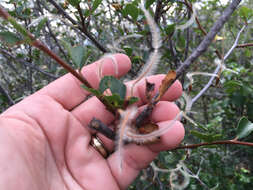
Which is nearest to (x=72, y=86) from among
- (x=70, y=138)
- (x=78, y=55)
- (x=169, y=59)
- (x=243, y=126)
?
(x=70, y=138)

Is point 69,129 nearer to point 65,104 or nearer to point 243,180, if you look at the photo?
point 65,104

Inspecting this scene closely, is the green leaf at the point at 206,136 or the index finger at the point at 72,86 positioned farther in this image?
the index finger at the point at 72,86

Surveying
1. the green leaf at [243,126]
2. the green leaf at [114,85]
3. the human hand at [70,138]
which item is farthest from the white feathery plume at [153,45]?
the green leaf at [243,126]

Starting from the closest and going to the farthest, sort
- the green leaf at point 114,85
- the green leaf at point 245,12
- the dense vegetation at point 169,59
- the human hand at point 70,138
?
the green leaf at point 114,85
the human hand at point 70,138
the green leaf at point 245,12
the dense vegetation at point 169,59

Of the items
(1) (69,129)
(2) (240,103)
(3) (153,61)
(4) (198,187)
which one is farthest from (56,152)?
(2) (240,103)

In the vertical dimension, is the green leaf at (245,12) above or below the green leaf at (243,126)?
above

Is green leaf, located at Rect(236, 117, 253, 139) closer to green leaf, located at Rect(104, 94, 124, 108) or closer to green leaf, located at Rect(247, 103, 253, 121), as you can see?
green leaf, located at Rect(104, 94, 124, 108)

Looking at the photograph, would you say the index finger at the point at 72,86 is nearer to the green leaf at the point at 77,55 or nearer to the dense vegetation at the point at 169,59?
the dense vegetation at the point at 169,59

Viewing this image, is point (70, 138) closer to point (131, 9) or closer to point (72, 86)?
point (72, 86)
